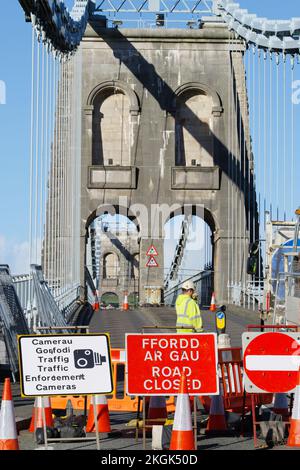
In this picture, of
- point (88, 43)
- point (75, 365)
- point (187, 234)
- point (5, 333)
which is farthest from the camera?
point (187, 234)

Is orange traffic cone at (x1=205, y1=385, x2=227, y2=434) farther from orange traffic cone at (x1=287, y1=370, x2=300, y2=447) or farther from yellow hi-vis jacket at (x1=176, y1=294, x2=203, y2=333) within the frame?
yellow hi-vis jacket at (x1=176, y1=294, x2=203, y2=333)

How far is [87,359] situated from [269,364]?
5.73 feet

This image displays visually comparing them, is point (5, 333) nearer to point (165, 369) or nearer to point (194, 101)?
point (165, 369)

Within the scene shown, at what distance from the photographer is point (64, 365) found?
33.8 ft

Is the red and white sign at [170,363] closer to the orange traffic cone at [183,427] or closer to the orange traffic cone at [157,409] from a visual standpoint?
the orange traffic cone at [183,427]

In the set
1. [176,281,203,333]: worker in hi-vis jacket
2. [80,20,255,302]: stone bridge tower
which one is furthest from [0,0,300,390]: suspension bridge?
[176,281,203,333]: worker in hi-vis jacket

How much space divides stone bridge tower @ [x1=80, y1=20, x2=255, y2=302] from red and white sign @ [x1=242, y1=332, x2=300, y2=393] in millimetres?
36008

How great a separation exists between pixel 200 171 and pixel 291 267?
1050 inches

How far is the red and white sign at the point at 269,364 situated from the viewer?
1070 cm

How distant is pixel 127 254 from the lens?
99.3 m

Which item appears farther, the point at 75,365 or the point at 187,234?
the point at 187,234

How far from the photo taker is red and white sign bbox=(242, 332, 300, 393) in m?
10.7

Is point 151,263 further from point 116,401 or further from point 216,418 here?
point 216,418

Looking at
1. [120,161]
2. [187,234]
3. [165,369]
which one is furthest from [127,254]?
[165,369]
